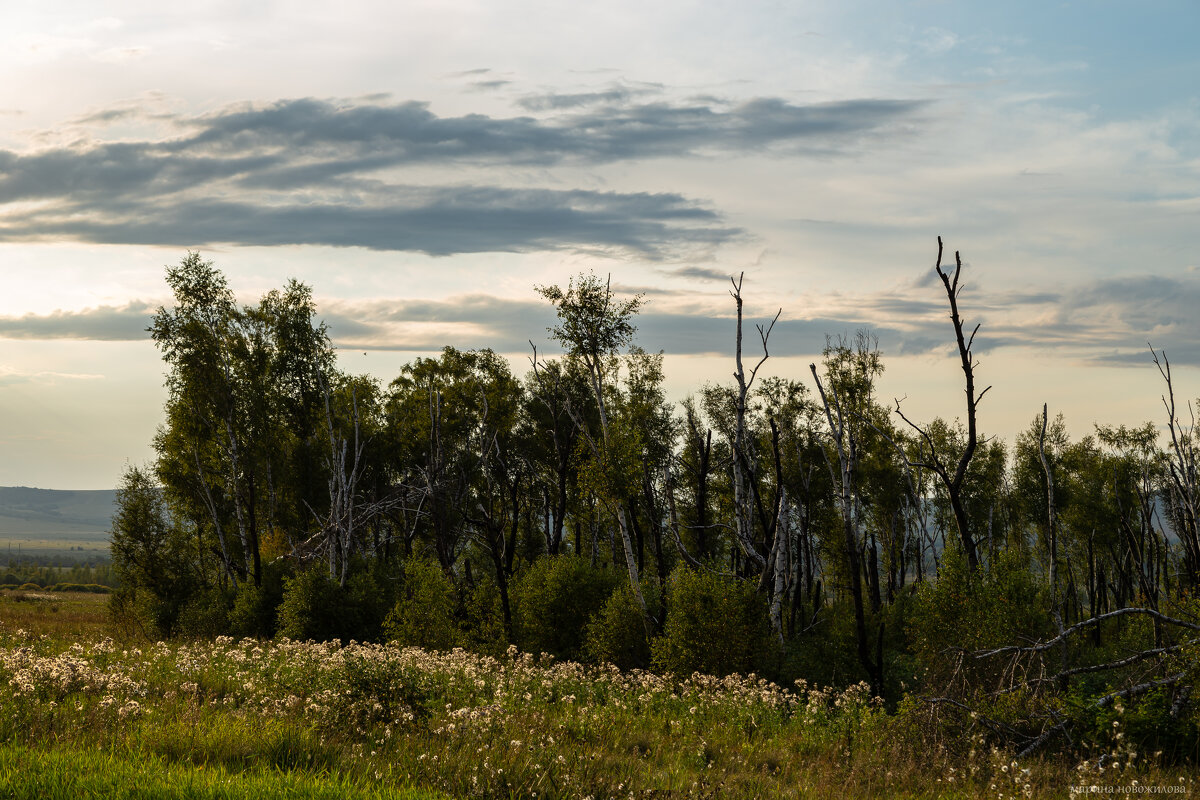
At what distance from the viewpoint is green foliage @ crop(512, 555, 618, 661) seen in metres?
33.8

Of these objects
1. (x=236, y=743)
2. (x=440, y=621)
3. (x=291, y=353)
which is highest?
(x=291, y=353)

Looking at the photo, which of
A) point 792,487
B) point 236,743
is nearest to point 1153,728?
point 236,743

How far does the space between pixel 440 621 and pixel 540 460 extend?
21854 mm

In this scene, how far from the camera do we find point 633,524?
3575 centimetres

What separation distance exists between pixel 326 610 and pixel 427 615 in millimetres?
5491

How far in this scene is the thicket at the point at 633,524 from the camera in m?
25.0

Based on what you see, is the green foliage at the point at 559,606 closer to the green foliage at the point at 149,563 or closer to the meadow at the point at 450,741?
the meadow at the point at 450,741

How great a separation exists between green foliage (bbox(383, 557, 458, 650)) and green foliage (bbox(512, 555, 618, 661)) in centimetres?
276

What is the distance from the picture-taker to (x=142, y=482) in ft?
153

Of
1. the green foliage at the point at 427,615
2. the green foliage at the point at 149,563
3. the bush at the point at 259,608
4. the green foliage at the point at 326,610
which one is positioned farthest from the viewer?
the green foliage at the point at 149,563

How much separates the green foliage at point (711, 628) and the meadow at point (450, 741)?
10.5 meters

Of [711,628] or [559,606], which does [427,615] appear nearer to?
[559,606]

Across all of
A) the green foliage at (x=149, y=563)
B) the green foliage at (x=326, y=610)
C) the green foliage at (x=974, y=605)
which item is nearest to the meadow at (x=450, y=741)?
the green foliage at (x=974, y=605)

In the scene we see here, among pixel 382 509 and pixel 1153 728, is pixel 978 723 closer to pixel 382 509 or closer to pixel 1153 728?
pixel 1153 728
